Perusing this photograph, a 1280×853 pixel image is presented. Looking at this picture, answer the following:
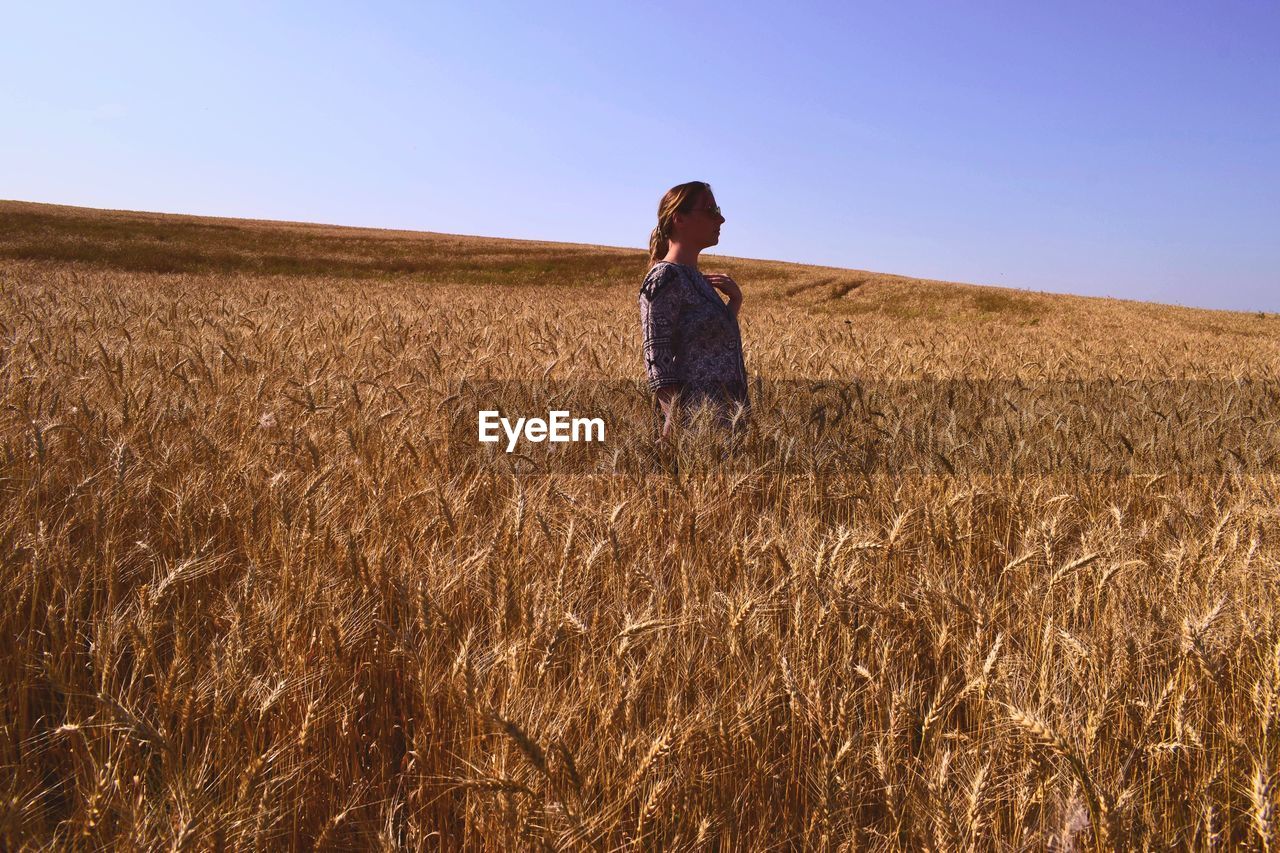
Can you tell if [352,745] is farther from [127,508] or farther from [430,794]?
[127,508]

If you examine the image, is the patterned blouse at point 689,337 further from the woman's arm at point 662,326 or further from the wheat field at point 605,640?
the wheat field at point 605,640

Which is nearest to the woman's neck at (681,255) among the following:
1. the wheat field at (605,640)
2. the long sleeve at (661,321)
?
the long sleeve at (661,321)

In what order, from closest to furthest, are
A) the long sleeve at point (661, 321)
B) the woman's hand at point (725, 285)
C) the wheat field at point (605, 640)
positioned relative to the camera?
the wheat field at point (605, 640)
the long sleeve at point (661, 321)
the woman's hand at point (725, 285)

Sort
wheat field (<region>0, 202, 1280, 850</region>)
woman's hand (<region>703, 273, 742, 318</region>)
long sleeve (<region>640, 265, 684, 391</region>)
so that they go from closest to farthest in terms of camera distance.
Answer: wheat field (<region>0, 202, 1280, 850</region>), long sleeve (<region>640, 265, 684, 391</region>), woman's hand (<region>703, 273, 742, 318</region>)

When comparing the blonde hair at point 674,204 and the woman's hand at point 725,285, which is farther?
the woman's hand at point 725,285

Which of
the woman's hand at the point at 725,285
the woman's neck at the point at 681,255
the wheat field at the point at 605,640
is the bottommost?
the wheat field at the point at 605,640

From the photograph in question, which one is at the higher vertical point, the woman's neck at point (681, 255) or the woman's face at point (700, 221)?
the woman's face at point (700, 221)

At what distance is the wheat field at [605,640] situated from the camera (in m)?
1.16

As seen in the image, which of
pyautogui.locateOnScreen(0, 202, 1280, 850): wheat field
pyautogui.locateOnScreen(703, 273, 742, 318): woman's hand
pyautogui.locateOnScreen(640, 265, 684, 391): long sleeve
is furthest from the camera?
pyautogui.locateOnScreen(703, 273, 742, 318): woman's hand

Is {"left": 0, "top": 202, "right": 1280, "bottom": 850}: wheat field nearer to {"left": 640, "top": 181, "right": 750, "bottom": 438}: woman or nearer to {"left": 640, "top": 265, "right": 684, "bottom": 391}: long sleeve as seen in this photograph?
{"left": 640, "top": 181, "right": 750, "bottom": 438}: woman

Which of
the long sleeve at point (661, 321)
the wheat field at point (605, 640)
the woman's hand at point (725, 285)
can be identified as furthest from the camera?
the woman's hand at point (725, 285)

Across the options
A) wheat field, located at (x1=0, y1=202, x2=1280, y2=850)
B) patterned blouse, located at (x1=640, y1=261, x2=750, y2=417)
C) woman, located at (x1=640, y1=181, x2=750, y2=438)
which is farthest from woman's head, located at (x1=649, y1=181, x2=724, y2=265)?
wheat field, located at (x1=0, y1=202, x2=1280, y2=850)

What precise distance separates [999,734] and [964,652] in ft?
0.88

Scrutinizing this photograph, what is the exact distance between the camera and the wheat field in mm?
1164
